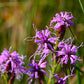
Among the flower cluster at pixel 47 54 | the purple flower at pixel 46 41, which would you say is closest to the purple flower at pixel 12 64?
the flower cluster at pixel 47 54

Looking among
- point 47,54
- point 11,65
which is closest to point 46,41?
point 47,54

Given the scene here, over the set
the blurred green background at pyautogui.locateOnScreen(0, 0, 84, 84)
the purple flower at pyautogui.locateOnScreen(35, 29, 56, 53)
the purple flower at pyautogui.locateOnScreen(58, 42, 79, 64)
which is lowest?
the purple flower at pyautogui.locateOnScreen(58, 42, 79, 64)

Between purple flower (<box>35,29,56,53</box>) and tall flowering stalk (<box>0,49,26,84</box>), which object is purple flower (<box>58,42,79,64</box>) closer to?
purple flower (<box>35,29,56,53</box>)

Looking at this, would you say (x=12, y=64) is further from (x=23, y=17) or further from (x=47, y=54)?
(x=23, y=17)

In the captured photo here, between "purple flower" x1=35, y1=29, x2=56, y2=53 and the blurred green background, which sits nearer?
"purple flower" x1=35, y1=29, x2=56, y2=53

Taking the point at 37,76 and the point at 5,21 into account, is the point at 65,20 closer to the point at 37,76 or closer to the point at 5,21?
the point at 37,76

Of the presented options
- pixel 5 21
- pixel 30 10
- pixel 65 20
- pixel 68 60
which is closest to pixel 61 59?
pixel 68 60

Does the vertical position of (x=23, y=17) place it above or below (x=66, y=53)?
above

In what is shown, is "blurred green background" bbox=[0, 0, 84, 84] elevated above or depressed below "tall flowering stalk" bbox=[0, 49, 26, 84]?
above

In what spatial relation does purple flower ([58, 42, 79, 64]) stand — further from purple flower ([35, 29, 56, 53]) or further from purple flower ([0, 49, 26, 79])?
purple flower ([0, 49, 26, 79])

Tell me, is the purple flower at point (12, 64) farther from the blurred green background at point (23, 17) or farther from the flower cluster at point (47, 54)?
the blurred green background at point (23, 17)

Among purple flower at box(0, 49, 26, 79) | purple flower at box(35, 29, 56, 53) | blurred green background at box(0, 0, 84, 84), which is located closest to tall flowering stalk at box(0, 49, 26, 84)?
purple flower at box(0, 49, 26, 79)

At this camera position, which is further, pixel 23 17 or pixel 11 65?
pixel 23 17
